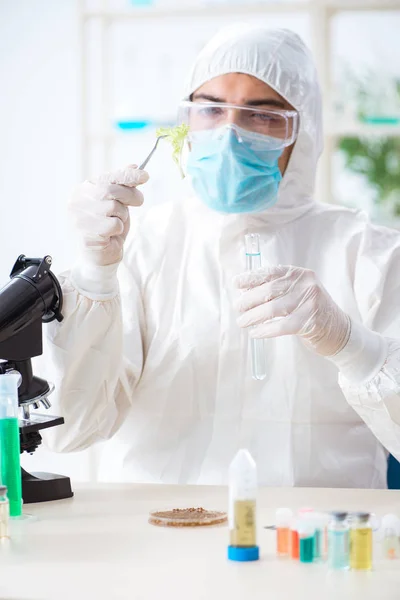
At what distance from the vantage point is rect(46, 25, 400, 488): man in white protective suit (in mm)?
1950

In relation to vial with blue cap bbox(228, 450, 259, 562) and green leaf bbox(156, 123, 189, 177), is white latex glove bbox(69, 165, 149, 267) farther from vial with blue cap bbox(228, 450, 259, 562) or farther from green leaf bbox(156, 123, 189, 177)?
vial with blue cap bbox(228, 450, 259, 562)

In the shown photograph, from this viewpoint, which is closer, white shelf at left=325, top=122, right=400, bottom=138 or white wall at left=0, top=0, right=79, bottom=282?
white shelf at left=325, top=122, right=400, bottom=138

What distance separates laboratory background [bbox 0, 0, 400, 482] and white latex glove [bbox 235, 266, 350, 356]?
1471 mm

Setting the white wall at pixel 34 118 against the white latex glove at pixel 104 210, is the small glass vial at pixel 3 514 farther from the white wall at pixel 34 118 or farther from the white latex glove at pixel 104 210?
the white wall at pixel 34 118

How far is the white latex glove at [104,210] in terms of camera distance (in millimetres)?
1667

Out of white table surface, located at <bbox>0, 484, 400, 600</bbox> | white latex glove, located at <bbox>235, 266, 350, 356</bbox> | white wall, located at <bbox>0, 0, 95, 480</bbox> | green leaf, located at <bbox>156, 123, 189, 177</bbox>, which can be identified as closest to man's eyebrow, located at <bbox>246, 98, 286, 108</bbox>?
green leaf, located at <bbox>156, 123, 189, 177</bbox>

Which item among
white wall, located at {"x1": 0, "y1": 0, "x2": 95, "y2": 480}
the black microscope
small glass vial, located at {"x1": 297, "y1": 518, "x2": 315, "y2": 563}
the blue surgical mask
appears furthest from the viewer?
white wall, located at {"x1": 0, "y1": 0, "x2": 95, "y2": 480}

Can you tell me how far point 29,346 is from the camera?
1.53 meters

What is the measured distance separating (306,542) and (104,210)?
31.3 inches

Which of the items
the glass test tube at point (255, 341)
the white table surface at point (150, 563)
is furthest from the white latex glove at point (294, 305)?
the white table surface at point (150, 563)

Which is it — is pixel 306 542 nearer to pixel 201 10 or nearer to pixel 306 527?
pixel 306 527

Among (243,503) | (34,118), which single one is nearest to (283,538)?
(243,503)

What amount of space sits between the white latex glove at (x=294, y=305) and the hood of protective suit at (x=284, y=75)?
44cm

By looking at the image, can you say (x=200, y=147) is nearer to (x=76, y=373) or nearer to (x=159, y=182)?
(x=76, y=373)
